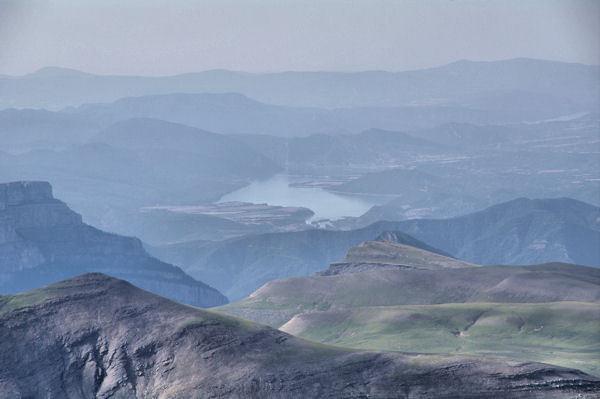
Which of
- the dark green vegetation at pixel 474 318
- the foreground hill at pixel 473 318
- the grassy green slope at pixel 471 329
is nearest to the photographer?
the grassy green slope at pixel 471 329

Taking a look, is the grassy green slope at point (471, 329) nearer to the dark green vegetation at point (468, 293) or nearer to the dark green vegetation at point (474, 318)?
the dark green vegetation at point (474, 318)

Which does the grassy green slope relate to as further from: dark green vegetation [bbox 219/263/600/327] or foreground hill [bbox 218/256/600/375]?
dark green vegetation [bbox 219/263/600/327]

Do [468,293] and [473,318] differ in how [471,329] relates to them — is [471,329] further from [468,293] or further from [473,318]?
[468,293]

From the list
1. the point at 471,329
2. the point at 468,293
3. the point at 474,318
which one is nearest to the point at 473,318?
the point at 474,318

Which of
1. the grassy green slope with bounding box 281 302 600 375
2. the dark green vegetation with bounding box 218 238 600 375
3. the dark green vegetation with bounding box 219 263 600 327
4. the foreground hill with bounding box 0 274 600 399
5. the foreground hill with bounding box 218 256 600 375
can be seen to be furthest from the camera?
the dark green vegetation with bounding box 219 263 600 327

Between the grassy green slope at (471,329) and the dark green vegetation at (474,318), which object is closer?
the grassy green slope at (471,329)

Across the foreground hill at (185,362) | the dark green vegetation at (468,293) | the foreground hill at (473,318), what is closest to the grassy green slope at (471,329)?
the foreground hill at (473,318)

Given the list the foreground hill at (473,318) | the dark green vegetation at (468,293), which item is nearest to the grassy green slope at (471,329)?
the foreground hill at (473,318)

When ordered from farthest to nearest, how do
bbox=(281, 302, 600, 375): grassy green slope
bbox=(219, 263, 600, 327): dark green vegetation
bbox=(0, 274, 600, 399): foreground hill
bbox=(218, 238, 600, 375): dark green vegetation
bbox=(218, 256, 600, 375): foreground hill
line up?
bbox=(219, 263, 600, 327): dark green vegetation, bbox=(218, 256, 600, 375): foreground hill, bbox=(218, 238, 600, 375): dark green vegetation, bbox=(281, 302, 600, 375): grassy green slope, bbox=(0, 274, 600, 399): foreground hill

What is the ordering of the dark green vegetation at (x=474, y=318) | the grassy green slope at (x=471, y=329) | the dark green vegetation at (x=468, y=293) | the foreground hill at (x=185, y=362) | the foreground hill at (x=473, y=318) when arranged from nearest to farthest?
the foreground hill at (x=185, y=362) < the grassy green slope at (x=471, y=329) < the dark green vegetation at (x=474, y=318) < the foreground hill at (x=473, y=318) < the dark green vegetation at (x=468, y=293)

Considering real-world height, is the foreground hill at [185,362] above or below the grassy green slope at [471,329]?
above

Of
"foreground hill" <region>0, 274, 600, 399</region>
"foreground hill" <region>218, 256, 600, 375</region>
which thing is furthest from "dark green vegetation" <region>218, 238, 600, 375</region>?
"foreground hill" <region>0, 274, 600, 399</region>
